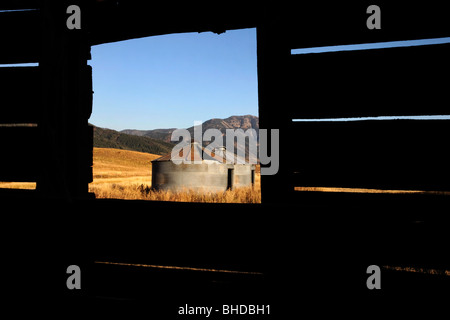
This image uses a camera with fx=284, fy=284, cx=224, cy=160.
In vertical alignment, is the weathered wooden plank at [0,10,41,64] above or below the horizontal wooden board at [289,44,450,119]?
above

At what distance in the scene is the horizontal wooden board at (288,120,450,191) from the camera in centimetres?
156

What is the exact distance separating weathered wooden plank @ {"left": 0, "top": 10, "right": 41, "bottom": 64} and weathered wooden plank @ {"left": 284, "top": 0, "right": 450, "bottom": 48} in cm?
183

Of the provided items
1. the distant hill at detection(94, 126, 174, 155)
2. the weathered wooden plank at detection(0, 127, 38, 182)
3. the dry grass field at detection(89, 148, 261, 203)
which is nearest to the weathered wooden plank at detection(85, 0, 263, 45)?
the weathered wooden plank at detection(0, 127, 38, 182)

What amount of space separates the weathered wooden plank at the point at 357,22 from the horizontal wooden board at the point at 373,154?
494 mm

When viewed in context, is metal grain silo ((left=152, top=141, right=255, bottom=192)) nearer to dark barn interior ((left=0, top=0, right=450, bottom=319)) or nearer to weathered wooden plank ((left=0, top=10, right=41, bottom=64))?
weathered wooden plank ((left=0, top=10, right=41, bottom=64))

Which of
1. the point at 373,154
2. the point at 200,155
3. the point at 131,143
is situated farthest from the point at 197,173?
the point at 131,143

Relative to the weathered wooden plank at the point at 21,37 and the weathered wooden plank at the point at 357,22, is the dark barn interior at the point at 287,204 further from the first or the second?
the weathered wooden plank at the point at 21,37

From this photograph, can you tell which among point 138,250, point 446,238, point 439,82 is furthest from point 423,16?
point 138,250

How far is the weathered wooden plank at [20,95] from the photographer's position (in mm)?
2102

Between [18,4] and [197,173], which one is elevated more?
[18,4]

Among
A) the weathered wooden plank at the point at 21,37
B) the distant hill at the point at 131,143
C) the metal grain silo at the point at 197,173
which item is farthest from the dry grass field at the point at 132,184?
the distant hill at the point at 131,143

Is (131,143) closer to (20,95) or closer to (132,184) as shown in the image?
(132,184)

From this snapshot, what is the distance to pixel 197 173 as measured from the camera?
15289 millimetres

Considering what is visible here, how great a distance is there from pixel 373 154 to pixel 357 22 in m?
0.77
